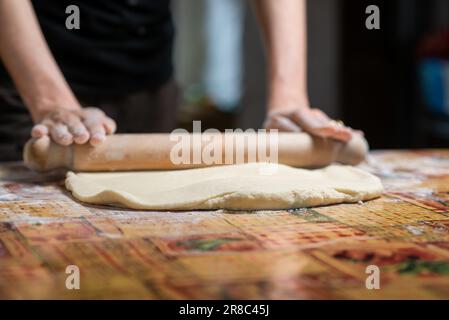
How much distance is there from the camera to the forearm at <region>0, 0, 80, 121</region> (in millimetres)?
1695

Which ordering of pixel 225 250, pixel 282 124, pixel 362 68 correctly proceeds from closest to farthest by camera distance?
pixel 225 250 < pixel 282 124 < pixel 362 68

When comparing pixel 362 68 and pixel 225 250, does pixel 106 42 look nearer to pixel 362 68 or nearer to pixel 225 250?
pixel 225 250

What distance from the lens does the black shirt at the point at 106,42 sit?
6.64 feet

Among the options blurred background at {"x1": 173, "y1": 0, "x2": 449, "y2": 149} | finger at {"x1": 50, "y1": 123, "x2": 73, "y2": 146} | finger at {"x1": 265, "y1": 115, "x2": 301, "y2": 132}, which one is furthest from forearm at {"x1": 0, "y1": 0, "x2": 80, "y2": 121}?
blurred background at {"x1": 173, "y1": 0, "x2": 449, "y2": 149}

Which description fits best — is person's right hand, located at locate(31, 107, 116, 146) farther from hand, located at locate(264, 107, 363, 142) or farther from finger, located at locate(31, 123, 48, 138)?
hand, located at locate(264, 107, 363, 142)

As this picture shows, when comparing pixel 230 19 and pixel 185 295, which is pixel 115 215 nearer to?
pixel 185 295

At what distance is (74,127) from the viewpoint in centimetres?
159

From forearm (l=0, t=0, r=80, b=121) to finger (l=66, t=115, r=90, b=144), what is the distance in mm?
97

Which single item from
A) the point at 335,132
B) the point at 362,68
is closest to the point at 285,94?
the point at 335,132

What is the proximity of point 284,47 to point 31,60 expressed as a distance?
2.27 feet

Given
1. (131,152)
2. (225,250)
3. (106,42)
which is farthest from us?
(106,42)

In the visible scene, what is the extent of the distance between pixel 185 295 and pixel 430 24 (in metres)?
4.36

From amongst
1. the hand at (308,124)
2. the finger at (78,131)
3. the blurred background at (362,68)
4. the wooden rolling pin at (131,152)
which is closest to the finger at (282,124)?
the hand at (308,124)

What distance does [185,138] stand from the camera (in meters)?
1.59
